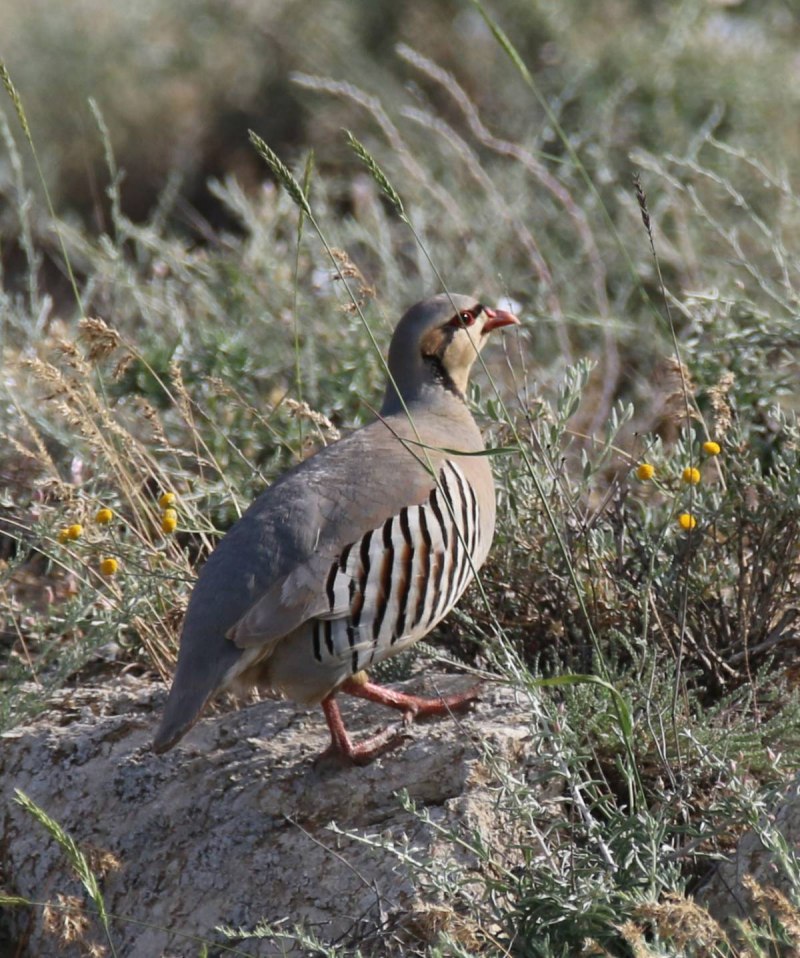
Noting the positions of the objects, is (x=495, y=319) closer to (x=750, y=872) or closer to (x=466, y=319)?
(x=466, y=319)

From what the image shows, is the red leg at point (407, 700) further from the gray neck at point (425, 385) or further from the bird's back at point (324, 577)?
the gray neck at point (425, 385)

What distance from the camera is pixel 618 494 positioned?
4184 mm

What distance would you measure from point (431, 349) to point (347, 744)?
1399mm

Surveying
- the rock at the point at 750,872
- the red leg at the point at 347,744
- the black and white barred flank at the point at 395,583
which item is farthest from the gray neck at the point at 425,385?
the rock at the point at 750,872

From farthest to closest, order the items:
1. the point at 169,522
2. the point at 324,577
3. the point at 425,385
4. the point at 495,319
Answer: the point at 495,319
the point at 425,385
the point at 169,522
the point at 324,577

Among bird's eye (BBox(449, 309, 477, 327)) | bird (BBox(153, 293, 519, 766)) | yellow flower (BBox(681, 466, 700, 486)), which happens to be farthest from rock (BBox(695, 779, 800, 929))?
bird's eye (BBox(449, 309, 477, 327))

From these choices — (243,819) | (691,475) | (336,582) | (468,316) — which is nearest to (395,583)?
(336,582)

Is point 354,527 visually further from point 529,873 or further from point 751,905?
point 751,905

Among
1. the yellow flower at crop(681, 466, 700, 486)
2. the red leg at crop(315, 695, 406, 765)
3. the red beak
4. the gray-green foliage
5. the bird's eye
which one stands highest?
the yellow flower at crop(681, 466, 700, 486)

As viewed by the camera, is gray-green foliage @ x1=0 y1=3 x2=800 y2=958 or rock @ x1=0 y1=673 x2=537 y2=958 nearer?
gray-green foliage @ x1=0 y1=3 x2=800 y2=958

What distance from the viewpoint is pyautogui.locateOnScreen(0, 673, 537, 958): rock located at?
11.2ft

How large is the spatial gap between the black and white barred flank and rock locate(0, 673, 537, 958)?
30 cm

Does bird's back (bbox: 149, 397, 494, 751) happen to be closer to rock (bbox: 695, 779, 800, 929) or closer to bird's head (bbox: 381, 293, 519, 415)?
bird's head (bbox: 381, 293, 519, 415)

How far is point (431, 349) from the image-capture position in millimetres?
4516
